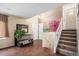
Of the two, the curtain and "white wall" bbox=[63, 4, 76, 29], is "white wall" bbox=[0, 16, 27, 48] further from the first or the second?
"white wall" bbox=[63, 4, 76, 29]

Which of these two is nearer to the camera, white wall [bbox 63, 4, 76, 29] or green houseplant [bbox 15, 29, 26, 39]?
white wall [bbox 63, 4, 76, 29]

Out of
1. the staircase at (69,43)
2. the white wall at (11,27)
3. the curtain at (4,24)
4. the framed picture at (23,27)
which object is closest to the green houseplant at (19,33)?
the framed picture at (23,27)

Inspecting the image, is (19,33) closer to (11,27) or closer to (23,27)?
(23,27)

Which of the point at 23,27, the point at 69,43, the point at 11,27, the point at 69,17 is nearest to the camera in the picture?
the point at 69,17

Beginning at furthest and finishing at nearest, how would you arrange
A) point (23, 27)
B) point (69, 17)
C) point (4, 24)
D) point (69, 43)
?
point (4, 24)
point (23, 27)
point (69, 43)
point (69, 17)

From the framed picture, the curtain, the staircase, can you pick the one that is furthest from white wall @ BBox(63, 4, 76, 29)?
the curtain

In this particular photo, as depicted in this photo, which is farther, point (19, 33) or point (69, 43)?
point (19, 33)

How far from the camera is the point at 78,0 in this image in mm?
1806

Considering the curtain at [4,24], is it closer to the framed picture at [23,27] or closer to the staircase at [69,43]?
the framed picture at [23,27]

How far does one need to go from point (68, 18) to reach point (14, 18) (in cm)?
156

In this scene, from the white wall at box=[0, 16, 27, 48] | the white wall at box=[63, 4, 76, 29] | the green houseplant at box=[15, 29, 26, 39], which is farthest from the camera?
the white wall at box=[0, 16, 27, 48]

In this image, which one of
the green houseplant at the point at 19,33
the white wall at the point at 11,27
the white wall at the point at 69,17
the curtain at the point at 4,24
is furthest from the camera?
the curtain at the point at 4,24

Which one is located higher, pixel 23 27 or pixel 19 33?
pixel 23 27

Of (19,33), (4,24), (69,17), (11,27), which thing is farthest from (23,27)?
(69,17)
